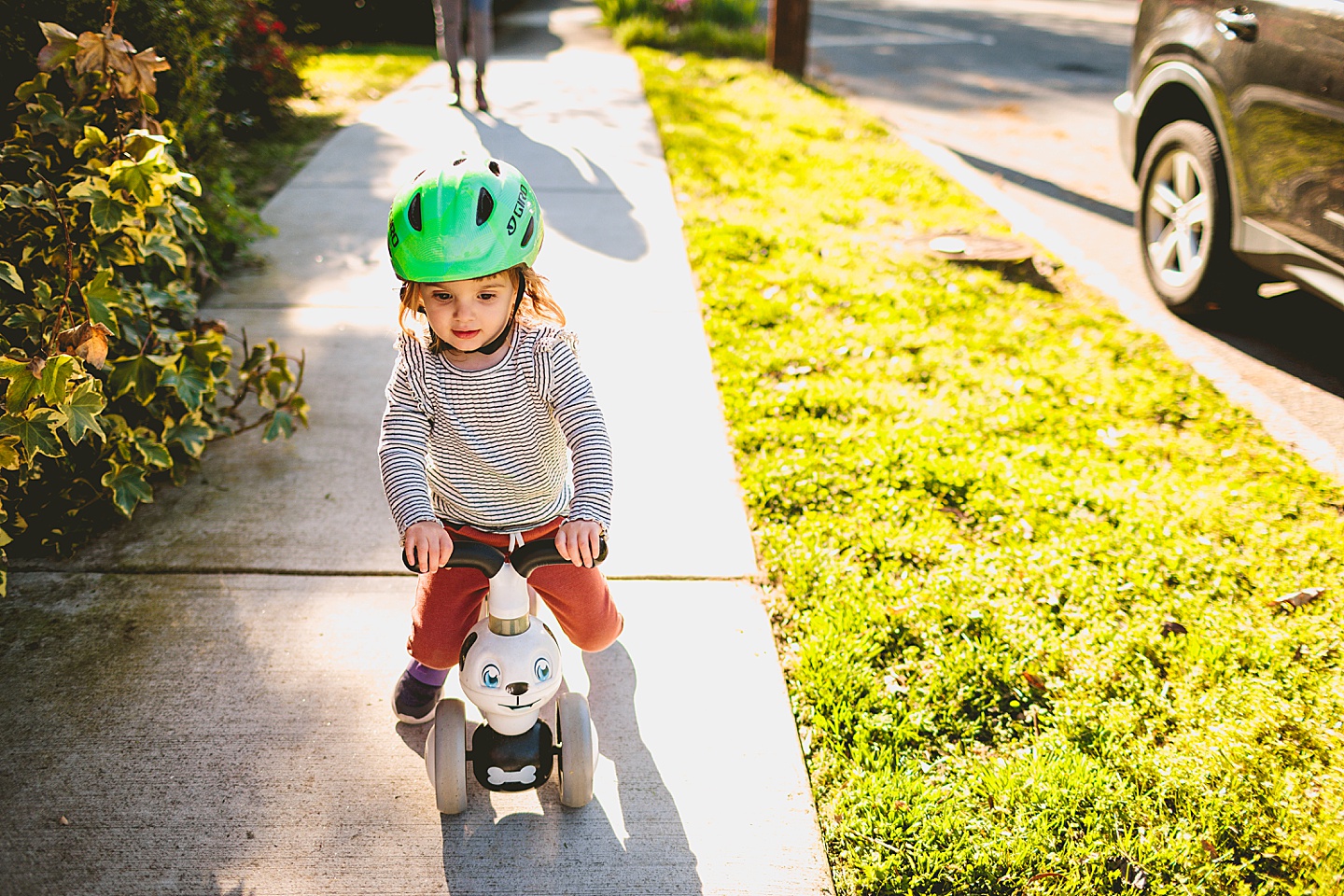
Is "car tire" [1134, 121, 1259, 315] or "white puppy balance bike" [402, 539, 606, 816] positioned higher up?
"car tire" [1134, 121, 1259, 315]

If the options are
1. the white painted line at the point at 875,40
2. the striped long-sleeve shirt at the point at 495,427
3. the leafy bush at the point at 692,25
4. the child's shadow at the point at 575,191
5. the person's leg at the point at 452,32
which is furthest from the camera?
the white painted line at the point at 875,40

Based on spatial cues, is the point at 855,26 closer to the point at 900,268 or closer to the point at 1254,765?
the point at 900,268

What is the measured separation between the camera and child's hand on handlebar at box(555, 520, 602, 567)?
2.03 meters

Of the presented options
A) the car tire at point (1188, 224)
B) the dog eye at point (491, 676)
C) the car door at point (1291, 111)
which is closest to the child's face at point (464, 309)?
the dog eye at point (491, 676)

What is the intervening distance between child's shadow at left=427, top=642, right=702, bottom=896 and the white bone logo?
0.13 metres

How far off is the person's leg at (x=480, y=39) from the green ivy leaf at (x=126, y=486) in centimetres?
627

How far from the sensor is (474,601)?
249 cm

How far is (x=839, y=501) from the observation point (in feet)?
12.1

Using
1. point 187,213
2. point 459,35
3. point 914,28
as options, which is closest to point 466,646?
point 187,213

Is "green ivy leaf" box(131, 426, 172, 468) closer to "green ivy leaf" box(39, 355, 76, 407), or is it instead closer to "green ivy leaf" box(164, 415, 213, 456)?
"green ivy leaf" box(164, 415, 213, 456)

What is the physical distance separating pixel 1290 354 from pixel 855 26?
13.2 meters

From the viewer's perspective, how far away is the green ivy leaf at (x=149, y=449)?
3.29m

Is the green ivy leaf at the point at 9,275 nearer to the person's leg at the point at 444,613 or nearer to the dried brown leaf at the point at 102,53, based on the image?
the dried brown leaf at the point at 102,53

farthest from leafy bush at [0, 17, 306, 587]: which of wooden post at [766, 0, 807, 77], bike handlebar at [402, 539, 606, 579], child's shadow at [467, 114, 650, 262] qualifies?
wooden post at [766, 0, 807, 77]
